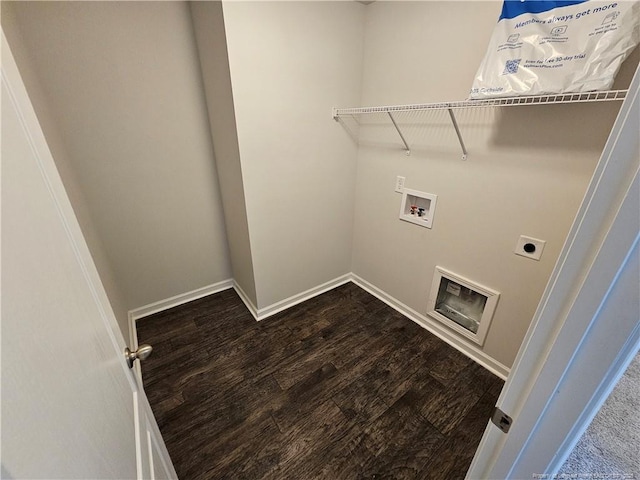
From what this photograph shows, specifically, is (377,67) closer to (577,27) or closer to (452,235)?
(577,27)

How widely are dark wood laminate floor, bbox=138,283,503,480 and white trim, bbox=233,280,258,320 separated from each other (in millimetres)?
54

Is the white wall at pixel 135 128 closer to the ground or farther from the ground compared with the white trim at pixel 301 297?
farther from the ground

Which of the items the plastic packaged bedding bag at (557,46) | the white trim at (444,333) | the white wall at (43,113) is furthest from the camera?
the white trim at (444,333)

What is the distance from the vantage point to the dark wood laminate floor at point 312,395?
1306 mm

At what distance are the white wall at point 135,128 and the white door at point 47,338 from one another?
42.9 inches

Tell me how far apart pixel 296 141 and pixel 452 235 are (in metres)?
1.29

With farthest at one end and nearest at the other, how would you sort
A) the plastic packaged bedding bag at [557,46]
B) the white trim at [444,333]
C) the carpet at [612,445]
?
the white trim at [444,333]
the carpet at [612,445]
the plastic packaged bedding bag at [557,46]

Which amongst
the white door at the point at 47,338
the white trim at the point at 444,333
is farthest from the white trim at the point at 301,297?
the white door at the point at 47,338

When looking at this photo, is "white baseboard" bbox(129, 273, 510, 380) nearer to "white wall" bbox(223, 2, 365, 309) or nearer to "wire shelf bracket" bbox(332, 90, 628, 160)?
"white wall" bbox(223, 2, 365, 309)

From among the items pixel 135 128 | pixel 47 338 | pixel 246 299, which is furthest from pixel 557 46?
pixel 246 299

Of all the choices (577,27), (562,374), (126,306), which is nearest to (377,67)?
(577,27)

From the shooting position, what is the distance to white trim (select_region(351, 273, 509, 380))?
1.76 m

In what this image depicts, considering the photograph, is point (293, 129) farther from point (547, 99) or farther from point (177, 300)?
point (177, 300)

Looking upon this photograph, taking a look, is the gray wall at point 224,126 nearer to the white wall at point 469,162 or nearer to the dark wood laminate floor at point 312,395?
the dark wood laminate floor at point 312,395
